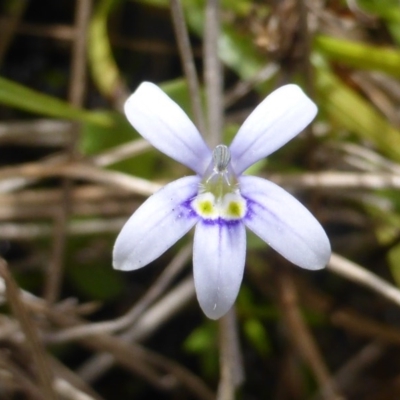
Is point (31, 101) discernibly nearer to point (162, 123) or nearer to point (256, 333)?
point (162, 123)

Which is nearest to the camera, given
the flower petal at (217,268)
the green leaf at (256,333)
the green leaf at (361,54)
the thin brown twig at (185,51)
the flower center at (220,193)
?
the flower petal at (217,268)

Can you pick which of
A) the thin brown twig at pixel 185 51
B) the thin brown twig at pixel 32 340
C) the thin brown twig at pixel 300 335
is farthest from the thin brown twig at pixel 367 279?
the thin brown twig at pixel 32 340

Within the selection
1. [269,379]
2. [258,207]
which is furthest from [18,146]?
[258,207]

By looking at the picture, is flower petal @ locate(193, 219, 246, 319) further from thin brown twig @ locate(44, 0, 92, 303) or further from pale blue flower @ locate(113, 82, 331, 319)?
thin brown twig @ locate(44, 0, 92, 303)

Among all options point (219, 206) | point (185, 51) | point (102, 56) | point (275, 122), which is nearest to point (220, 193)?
point (219, 206)

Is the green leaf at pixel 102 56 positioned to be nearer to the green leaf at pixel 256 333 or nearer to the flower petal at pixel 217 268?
the green leaf at pixel 256 333

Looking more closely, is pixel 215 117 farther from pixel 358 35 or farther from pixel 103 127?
pixel 358 35
